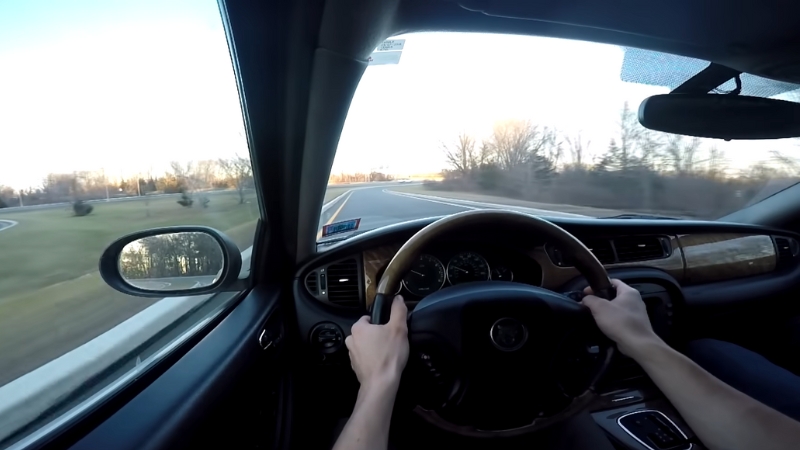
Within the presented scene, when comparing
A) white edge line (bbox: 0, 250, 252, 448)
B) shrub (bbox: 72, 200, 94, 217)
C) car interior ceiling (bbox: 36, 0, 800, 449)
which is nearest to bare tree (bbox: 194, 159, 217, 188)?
car interior ceiling (bbox: 36, 0, 800, 449)

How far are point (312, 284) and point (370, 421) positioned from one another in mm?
1533

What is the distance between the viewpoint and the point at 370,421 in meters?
1.40

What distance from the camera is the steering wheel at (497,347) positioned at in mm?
1755

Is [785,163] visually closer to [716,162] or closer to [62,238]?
[716,162]

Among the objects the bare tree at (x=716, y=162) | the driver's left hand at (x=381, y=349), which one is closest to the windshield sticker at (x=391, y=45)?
the driver's left hand at (x=381, y=349)

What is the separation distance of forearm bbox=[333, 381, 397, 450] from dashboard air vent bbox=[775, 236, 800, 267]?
3.89 metres

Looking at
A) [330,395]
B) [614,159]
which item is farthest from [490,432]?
[614,159]

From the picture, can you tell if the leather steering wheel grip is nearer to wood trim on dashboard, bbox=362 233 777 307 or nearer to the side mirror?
the side mirror

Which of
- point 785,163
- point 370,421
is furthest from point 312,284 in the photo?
point 785,163

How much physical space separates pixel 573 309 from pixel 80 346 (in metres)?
1.57

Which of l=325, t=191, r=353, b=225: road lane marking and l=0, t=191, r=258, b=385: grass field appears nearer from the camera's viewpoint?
l=0, t=191, r=258, b=385: grass field

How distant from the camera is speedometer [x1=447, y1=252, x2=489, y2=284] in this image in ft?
9.40

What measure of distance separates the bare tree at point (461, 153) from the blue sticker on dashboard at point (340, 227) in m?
0.72

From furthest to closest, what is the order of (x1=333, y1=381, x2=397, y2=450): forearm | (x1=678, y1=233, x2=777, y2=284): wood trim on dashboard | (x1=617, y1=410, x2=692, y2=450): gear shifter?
1. (x1=678, y1=233, x2=777, y2=284): wood trim on dashboard
2. (x1=617, y1=410, x2=692, y2=450): gear shifter
3. (x1=333, y1=381, x2=397, y2=450): forearm
